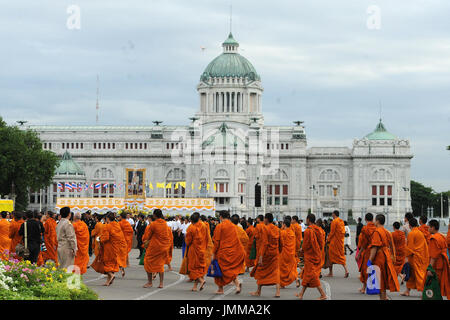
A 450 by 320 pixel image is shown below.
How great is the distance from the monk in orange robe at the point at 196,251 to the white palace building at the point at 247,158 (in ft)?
306

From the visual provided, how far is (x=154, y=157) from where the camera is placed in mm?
126312

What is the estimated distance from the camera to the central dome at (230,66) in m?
129

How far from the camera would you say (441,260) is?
714 inches

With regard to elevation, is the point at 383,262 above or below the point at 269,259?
above

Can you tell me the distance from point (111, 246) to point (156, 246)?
1.70m

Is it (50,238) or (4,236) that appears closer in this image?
(50,238)

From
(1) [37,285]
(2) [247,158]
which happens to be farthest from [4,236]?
(2) [247,158]

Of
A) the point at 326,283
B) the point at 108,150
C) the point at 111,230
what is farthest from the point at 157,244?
the point at 108,150

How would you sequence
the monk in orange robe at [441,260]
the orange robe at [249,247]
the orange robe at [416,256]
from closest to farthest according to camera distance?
the monk in orange robe at [441,260], the orange robe at [416,256], the orange robe at [249,247]

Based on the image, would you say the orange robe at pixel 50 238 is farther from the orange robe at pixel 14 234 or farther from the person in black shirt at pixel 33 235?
the person in black shirt at pixel 33 235

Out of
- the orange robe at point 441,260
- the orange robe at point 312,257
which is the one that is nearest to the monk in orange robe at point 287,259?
the orange robe at point 312,257

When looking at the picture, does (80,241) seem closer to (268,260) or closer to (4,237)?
(4,237)
